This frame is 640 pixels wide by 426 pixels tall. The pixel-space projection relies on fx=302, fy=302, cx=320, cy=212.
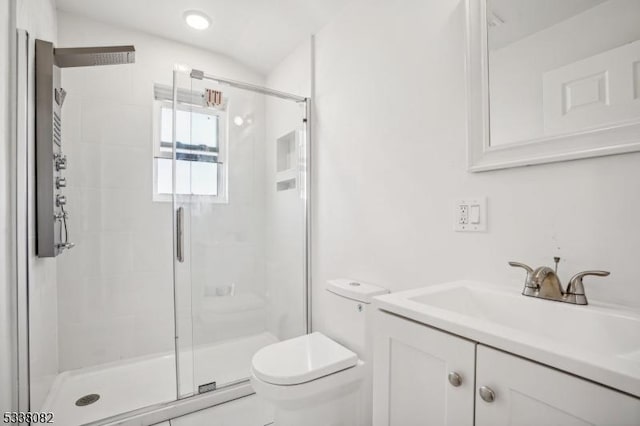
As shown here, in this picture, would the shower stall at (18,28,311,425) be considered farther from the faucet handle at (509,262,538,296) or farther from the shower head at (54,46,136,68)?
the faucet handle at (509,262,538,296)

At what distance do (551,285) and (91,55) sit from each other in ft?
7.12

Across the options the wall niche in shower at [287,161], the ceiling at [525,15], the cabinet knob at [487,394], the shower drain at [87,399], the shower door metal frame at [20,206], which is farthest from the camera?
the wall niche in shower at [287,161]

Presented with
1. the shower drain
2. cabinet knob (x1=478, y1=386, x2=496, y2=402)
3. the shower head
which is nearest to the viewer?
cabinet knob (x1=478, y1=386, x2=496, y2=402)

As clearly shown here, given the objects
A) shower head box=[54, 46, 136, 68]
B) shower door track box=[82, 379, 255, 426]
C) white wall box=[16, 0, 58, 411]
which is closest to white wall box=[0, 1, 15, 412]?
white wall box=[16, 0, 58, 411]

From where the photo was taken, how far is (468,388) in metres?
0.69

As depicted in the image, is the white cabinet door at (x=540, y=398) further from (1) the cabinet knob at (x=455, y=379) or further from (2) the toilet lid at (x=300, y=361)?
(2) the toilet lid at (x=300, y=361)

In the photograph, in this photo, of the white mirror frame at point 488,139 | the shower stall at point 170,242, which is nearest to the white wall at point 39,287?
the shower stall at point 170,242

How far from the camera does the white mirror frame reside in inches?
35.0

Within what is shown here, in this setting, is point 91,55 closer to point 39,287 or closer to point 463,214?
point 39,287

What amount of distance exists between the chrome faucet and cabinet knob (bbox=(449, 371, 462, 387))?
0.45 meters

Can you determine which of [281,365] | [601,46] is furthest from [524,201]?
[281,365]

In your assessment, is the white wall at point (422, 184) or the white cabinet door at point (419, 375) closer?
the white cabinet door at point (419, 375)

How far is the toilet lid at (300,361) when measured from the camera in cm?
130

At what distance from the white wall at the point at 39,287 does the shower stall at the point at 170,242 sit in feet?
0.12
